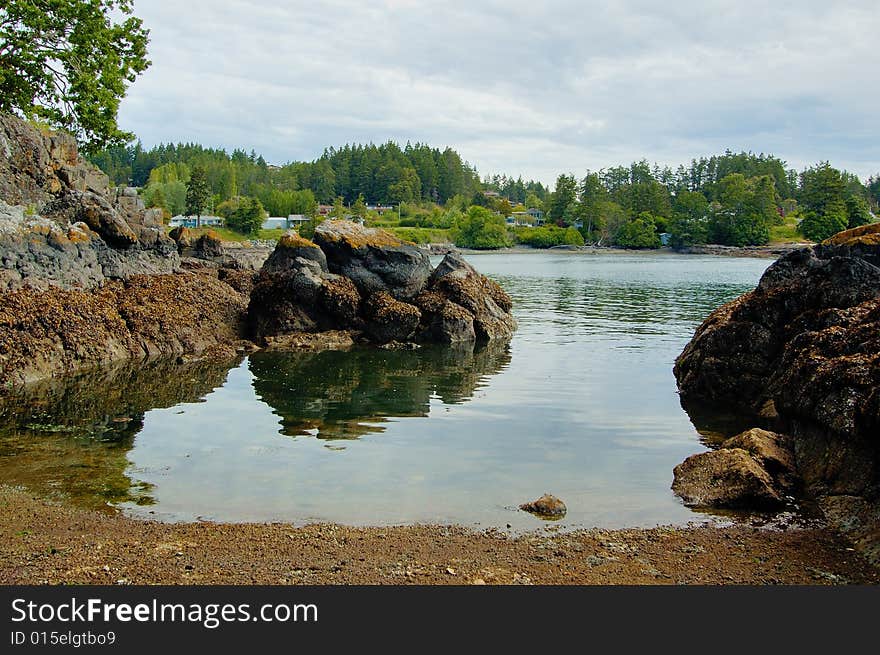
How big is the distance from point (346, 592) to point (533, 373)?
1604 cm

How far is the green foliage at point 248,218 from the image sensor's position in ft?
493

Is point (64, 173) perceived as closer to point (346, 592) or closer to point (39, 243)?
point (39, 243)

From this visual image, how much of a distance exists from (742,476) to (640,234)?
177 m

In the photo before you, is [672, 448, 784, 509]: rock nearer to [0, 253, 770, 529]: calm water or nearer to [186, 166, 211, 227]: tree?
[0, 253, 770, 529]: calm water

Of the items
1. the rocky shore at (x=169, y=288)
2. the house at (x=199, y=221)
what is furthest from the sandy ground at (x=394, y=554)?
the house at (x=199, y=221)

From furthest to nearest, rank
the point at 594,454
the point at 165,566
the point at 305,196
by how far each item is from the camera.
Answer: the point at 305,196
the point at 594,454
the point at 165,566

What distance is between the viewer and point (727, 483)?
10695 millimetres

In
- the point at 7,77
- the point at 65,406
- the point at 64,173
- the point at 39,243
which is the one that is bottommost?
the point at 65,406

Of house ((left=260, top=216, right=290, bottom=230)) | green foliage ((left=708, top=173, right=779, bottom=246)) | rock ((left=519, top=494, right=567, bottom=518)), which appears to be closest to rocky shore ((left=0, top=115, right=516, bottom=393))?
rock ((left=519, top=494, right=567, bottom=518))

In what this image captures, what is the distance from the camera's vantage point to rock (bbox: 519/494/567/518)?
1012cm

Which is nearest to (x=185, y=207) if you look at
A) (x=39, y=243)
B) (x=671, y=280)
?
(x=671, y=280)

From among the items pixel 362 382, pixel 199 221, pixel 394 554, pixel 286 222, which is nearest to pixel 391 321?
pixel 362 382

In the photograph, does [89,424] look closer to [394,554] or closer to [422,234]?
[394,554]

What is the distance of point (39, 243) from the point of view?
75.3ft
